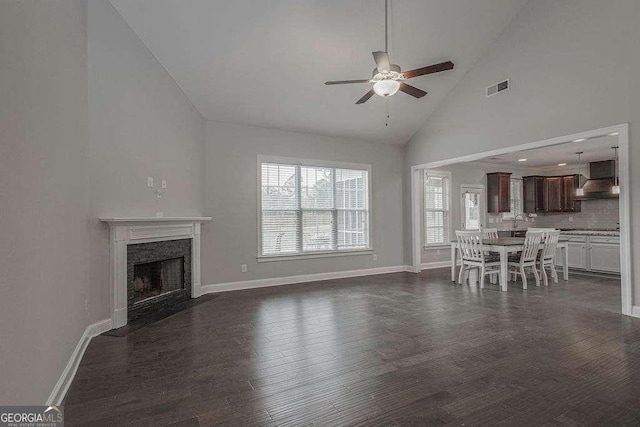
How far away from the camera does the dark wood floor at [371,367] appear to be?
6.70 ft

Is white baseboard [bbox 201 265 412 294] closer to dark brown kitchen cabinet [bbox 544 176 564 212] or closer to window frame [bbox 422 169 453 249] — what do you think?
window frame [bbox 422 169 453 249]

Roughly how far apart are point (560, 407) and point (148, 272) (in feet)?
15.0

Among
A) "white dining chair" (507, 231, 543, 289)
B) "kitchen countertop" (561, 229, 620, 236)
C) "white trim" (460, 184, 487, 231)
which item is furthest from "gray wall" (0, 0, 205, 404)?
"kitchen countertop" (561, 229, 620, 236)

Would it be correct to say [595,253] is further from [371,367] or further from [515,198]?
[371,367]

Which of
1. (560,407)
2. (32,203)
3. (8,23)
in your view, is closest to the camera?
(8,23)

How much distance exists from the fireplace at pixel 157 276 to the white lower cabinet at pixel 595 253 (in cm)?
789

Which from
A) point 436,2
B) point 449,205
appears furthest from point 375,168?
point 436,2

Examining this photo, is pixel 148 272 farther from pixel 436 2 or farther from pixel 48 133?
pixel 436 2

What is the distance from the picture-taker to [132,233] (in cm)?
389

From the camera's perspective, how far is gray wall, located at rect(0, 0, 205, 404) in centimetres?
161

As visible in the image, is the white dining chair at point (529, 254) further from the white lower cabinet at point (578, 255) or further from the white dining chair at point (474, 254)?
the white lower cabinet at point (578, 255)

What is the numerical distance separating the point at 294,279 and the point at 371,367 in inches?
144

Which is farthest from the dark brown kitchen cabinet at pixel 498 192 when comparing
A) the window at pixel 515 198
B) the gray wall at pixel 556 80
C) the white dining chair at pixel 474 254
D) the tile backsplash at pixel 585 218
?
the gray wall at pixel 556 80

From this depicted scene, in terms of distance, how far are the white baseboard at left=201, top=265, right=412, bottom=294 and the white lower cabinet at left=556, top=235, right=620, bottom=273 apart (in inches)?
143
